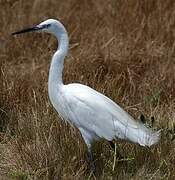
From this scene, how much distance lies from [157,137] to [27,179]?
85cm

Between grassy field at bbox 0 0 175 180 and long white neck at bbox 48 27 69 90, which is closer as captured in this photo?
grassy field at bbox 0 0 175 180

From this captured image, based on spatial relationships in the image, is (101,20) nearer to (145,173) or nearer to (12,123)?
(12,123)

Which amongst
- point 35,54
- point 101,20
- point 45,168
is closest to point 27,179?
point 45,168

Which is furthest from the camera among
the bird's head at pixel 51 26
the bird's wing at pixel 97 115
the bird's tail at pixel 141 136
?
the bird's head at pixel 51 26

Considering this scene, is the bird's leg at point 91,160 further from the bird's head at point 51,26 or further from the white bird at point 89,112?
the bird's head at point 51,26

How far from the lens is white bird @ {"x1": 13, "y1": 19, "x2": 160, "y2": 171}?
13.1 feet

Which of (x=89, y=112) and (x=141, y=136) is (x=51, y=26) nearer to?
(x=89, y=112)

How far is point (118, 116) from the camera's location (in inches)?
159

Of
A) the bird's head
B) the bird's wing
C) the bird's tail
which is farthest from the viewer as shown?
the bird's head

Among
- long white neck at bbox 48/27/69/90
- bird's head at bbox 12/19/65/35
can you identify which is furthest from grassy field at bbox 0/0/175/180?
bird's head at bbox 12/19/65/35

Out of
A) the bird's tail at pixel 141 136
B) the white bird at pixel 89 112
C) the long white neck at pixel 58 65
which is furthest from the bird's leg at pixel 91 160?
the long white neck at pixel 58 65

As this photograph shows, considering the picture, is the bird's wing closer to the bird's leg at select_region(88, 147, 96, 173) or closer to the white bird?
the white bird

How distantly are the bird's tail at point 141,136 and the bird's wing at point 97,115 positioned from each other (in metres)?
0.04

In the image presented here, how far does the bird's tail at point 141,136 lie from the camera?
3.89 meters
